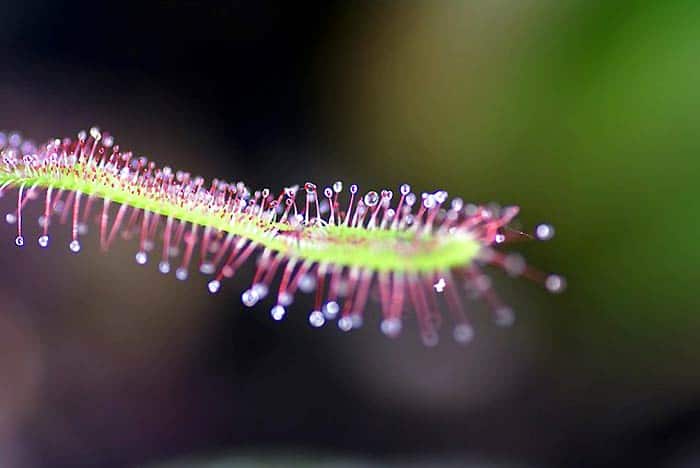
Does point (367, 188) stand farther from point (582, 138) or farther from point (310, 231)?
point (310, 231)

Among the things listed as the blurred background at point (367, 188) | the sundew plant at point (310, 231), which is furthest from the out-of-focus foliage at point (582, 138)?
the sundew plant at point (310, 231)

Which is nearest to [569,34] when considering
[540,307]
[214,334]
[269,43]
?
[540,307]

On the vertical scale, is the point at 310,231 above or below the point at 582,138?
below

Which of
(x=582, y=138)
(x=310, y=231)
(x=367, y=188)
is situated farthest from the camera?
(x=367, y=188)

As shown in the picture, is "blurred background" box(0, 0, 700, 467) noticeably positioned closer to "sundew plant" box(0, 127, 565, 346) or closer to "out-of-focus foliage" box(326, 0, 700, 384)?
"out-of-focus foliage" box(326, 0, 700, 384)

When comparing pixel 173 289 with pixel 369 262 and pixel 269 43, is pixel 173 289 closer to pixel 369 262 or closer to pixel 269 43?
pixel 269 43

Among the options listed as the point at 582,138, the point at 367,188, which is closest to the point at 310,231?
the point at 582,138

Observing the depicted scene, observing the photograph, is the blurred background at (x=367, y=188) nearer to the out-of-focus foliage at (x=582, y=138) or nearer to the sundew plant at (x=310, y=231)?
the out-of-focus foliage at (x=582, y=138)

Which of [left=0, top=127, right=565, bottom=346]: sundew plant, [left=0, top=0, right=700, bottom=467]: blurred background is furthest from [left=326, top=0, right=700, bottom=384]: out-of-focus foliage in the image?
[left=0, top=127, right=565, bottom=346]: sundew plant
